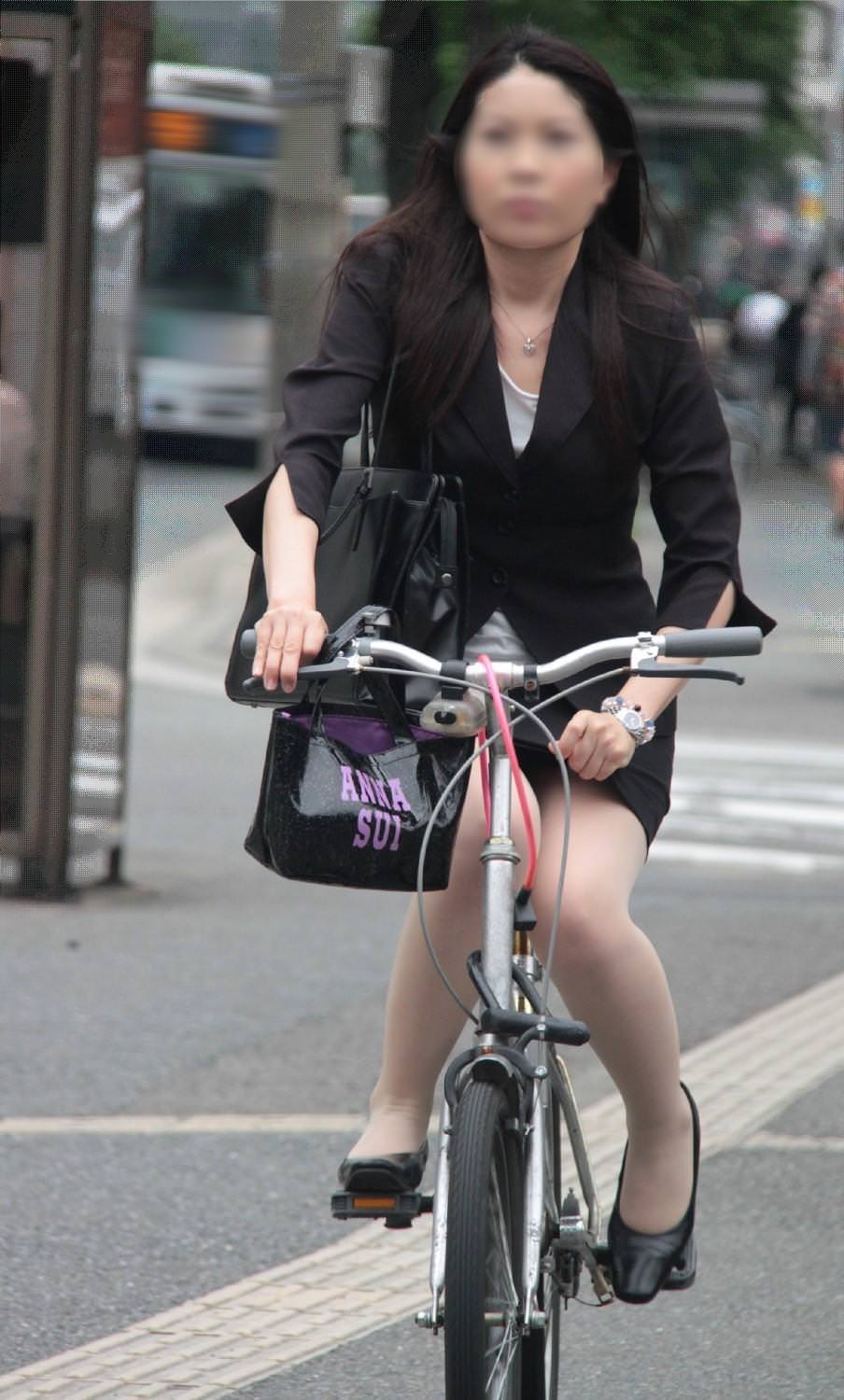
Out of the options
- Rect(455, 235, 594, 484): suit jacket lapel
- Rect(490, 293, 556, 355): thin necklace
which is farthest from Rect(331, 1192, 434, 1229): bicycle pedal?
Rect(490, 293, 556, 355): thin necklace

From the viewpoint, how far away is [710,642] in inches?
107

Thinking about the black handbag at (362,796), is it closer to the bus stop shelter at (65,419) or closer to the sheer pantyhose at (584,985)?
the sheer pantyhose at (584,985)

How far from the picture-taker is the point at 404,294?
312 centimetres

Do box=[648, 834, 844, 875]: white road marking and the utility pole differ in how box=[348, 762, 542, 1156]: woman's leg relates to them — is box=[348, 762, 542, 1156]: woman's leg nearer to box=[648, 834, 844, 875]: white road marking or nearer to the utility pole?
box=[648, 834, 844, 875]: white road marking

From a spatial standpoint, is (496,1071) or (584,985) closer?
(496,1071)

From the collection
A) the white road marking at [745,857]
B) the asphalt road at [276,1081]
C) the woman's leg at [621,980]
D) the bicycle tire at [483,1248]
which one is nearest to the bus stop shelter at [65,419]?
the asphalt road at [276,1081]

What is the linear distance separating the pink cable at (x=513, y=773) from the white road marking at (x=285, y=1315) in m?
1.12

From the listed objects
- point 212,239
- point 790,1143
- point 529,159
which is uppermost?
point 529,159

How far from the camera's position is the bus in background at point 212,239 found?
2183 cm

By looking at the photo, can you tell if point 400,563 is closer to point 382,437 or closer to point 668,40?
point 382,437

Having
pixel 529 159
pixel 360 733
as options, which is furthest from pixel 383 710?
pixel 529 159

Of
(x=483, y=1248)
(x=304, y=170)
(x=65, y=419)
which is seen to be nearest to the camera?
(x=483, y=1248)

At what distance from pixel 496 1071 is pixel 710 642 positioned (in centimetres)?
56

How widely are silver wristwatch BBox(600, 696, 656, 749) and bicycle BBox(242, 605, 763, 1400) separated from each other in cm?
7
